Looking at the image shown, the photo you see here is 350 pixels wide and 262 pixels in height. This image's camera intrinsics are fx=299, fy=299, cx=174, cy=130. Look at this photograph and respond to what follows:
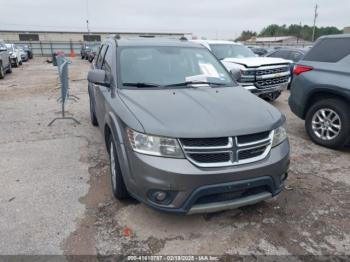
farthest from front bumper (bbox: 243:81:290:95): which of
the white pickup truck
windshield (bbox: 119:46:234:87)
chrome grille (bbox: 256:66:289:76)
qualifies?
windshield (bbox: 119:46:234:87)

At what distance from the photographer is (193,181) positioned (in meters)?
2.56

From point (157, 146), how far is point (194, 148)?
0.33m

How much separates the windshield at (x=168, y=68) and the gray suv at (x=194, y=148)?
20 centimetres

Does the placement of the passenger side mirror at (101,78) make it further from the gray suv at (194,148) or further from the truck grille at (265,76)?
the truck grille at (265,76)

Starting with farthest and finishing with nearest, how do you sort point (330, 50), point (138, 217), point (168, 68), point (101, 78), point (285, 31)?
point (285, 31) < point (330, 50) < point (168, 68) < point (101, 78) < point (138, 217)

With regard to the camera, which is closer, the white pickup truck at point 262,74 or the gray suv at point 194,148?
the gray suv at point 194,148

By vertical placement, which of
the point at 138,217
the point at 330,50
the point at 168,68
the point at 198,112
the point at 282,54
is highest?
the point at 330,50

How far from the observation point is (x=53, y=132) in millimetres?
6043

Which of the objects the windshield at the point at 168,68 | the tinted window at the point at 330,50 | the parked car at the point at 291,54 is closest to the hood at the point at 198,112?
the windshield at the point at 168,68

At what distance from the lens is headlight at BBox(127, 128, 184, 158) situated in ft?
8.60

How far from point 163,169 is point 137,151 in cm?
31

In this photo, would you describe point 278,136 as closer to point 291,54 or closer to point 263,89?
point 263,89

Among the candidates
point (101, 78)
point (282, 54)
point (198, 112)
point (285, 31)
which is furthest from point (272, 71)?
point (285, 31)

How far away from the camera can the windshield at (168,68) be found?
12.2 feet
